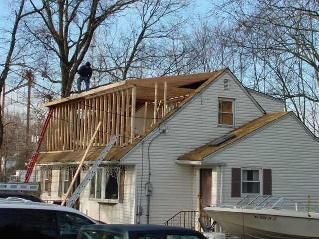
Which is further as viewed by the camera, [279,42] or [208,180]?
[279,42]

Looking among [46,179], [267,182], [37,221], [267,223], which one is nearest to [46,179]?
[46,179]

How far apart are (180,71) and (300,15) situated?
2182 centimetres

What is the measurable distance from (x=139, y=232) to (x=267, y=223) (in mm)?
10856

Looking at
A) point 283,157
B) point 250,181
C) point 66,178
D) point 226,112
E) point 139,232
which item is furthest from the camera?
point 66,178

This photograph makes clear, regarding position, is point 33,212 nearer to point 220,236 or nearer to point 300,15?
point 220,236

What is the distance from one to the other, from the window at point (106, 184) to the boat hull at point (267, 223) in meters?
4.89

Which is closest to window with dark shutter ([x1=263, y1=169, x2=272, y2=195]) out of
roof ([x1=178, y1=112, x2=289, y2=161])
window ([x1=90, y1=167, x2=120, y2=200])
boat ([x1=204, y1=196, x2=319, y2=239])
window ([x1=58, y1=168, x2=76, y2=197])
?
roof ([x1=178, y1=112, x2=289, y2=161])

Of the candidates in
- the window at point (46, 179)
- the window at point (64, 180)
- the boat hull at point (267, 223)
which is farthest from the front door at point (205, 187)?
the window at point (46, 179)

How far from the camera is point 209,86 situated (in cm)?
2406

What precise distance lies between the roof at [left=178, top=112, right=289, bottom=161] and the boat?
3.15m

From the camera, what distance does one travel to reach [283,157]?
24.1 m

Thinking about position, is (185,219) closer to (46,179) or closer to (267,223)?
(267,223)

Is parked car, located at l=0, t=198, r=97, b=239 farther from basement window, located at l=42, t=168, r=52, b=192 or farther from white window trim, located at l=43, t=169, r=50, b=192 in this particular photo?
white window trim, located at l=43, t=169, r=50, b=192

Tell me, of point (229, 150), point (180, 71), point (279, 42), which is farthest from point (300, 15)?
point (180, 71)
